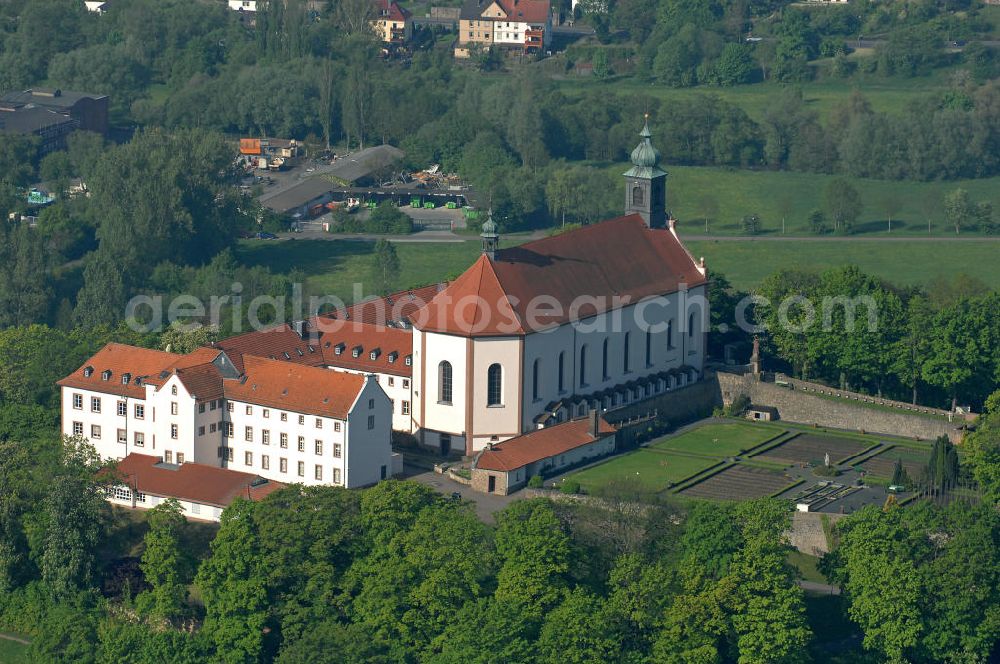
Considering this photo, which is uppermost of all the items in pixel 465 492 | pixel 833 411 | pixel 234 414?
pixel 234 414

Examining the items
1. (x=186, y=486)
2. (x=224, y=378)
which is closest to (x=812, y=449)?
(x=224, y=378)

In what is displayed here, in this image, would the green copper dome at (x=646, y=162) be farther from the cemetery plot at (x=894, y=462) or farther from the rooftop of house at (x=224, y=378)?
the rooftop of house at (x=224, y=378)

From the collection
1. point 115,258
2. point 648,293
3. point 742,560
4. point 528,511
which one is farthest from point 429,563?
point 115,258

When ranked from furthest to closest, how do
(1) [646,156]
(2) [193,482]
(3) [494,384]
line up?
(1) [646,156], (3) [494,384], (2) [193,482]

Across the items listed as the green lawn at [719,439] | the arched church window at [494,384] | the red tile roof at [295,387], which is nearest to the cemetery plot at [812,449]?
the green lawn at [719,439]

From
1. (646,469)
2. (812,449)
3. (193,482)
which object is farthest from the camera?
(812,449)

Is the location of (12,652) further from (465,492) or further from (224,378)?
(465,492)

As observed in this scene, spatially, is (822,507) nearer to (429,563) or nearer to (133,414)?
(429,563)
